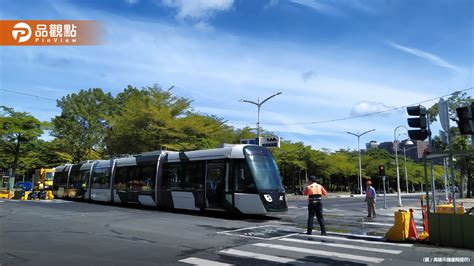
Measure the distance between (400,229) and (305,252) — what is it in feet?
10.9

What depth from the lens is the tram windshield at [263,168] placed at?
1642 cm

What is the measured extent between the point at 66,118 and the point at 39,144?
18.8 feet

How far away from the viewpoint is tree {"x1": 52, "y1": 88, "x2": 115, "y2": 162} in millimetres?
51469

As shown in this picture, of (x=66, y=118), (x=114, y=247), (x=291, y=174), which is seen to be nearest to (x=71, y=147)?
(x=66, y=118)

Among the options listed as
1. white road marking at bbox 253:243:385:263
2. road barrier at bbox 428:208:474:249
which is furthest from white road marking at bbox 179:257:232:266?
road barrier at bbox 428:208:474:249

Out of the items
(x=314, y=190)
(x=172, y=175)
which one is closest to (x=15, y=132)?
(x=172, y=175)

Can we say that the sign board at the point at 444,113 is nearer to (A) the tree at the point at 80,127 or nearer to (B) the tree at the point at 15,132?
(A) the tree at the point at 80,127

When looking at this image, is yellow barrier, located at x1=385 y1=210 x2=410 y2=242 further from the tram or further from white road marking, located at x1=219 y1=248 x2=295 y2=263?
the tram

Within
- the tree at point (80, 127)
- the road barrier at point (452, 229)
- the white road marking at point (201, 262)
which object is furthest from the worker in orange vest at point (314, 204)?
the tree at point (80, 127)

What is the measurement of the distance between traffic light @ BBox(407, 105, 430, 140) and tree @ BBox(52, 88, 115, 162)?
43.7 m

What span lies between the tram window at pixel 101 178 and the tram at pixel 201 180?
0.21ft

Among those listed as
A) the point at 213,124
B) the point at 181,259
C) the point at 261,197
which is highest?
the point at 213,124

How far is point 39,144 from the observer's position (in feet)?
182

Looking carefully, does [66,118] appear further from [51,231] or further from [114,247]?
[114,247]
